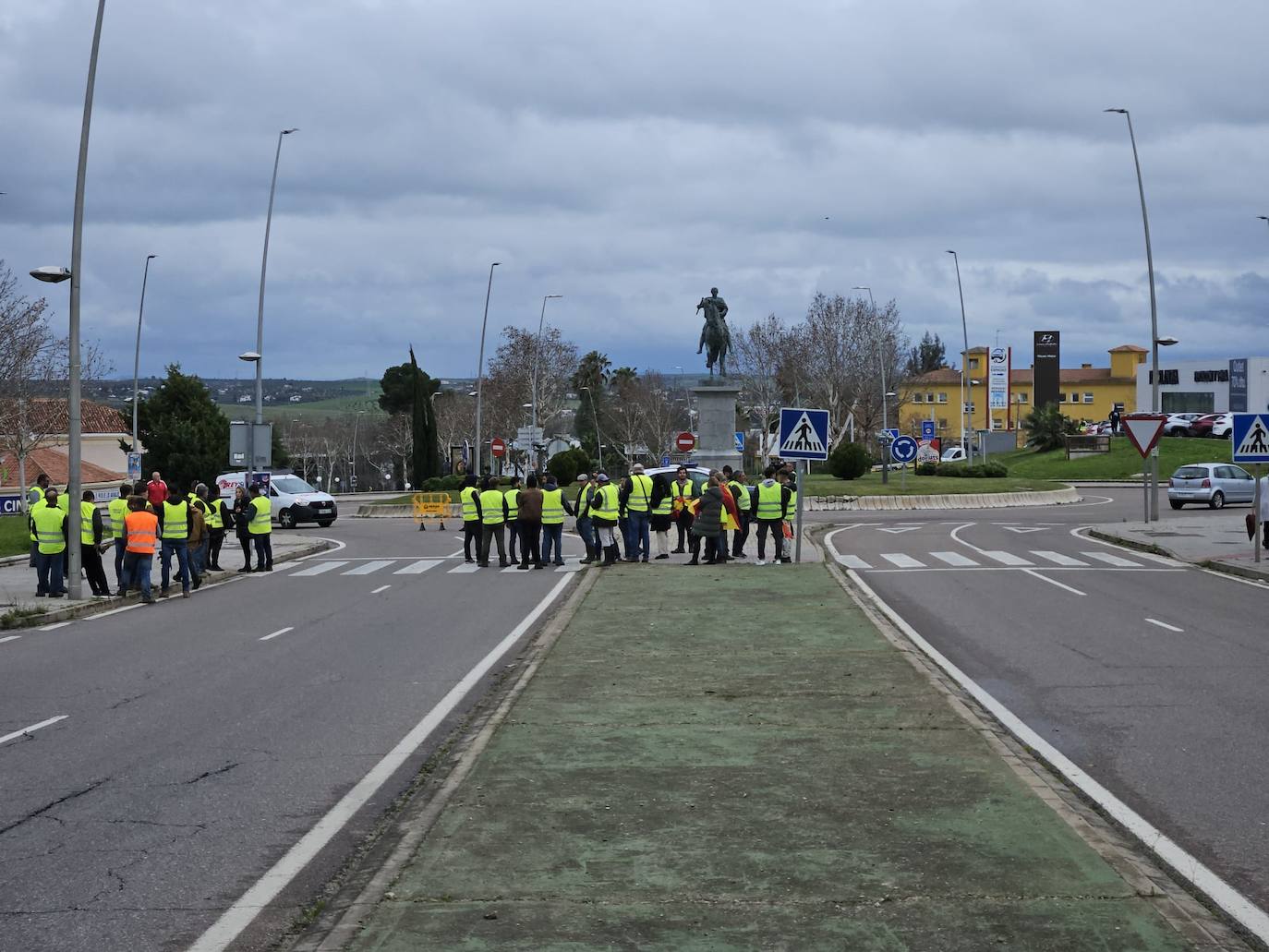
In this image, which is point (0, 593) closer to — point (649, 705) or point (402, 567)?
point (402, 567)

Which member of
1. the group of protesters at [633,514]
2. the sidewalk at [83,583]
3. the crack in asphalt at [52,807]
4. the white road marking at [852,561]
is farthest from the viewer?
the white road marking at [852,561]

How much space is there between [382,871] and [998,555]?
24.4 m

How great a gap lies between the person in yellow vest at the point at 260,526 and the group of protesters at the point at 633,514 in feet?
13.0

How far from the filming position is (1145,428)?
34750 mm

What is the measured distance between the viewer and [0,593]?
2362 cm

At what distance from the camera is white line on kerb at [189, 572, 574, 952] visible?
5965 mm

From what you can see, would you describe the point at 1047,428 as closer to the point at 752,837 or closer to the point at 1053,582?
the point at 1053,582

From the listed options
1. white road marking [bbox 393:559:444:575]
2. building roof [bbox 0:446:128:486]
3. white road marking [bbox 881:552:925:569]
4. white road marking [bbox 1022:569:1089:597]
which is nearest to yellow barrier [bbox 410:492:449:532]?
white road marking [bbox 393:559:444:575]

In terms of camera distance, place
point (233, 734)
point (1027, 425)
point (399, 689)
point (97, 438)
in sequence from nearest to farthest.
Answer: point (233, 734), point (399, 689), point (1027, 425), point (97, 438)

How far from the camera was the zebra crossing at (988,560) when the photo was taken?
1057 inches

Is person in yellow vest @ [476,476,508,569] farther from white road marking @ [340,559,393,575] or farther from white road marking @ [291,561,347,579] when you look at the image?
white road marking @ [291,561,347,579]

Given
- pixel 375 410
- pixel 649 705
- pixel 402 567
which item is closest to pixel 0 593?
pixel 402 567

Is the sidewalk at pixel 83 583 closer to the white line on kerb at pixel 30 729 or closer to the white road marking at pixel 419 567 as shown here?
the white road marking at pixel 419 567

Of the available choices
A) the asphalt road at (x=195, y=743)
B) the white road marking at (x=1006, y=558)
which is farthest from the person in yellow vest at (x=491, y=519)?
the white road marking at (x=1006, y=558)
